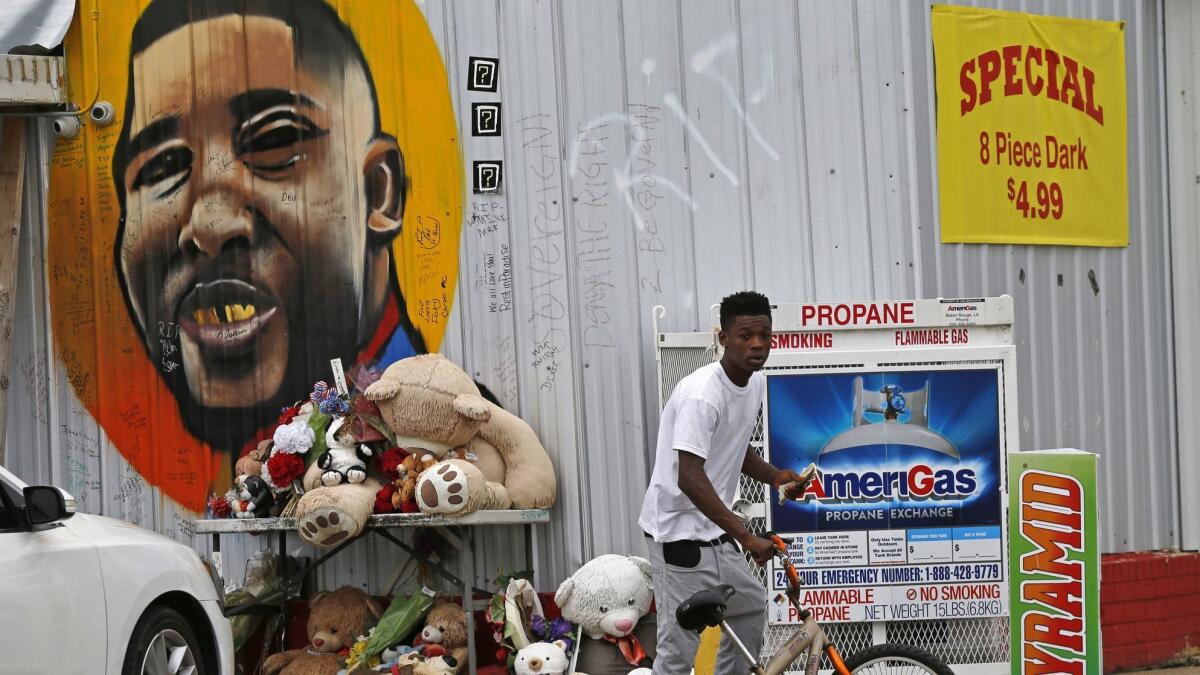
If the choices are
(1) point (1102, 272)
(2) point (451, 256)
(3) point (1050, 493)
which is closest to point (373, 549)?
(2) point (451, 256)

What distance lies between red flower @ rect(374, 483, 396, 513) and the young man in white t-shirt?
2.37 meters

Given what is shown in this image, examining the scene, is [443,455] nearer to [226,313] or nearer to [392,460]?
[392,460]

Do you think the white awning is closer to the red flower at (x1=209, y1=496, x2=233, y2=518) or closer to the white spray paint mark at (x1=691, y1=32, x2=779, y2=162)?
the red flower at (x1=209, y1=496, x2=233, y2=518)

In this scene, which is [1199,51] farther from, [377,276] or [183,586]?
[183,586]

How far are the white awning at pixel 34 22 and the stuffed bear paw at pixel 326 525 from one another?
3493 millimetres

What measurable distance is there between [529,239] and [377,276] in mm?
952

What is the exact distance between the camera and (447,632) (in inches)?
301

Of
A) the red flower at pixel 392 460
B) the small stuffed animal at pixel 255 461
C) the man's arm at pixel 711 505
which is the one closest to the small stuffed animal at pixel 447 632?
the red flower at pixel 392 460

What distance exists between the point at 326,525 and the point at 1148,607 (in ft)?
16.2

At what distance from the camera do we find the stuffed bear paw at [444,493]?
734cm

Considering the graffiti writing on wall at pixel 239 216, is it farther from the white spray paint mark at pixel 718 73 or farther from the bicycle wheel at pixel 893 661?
the bicycle wheel at pixel 893 661

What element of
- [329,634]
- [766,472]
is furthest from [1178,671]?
[329,634]

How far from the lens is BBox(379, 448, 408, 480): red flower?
25.0ft

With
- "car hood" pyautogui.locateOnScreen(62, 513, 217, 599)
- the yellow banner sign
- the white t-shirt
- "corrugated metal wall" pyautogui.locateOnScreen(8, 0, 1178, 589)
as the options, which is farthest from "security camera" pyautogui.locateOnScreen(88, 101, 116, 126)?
the yellow banner sign
